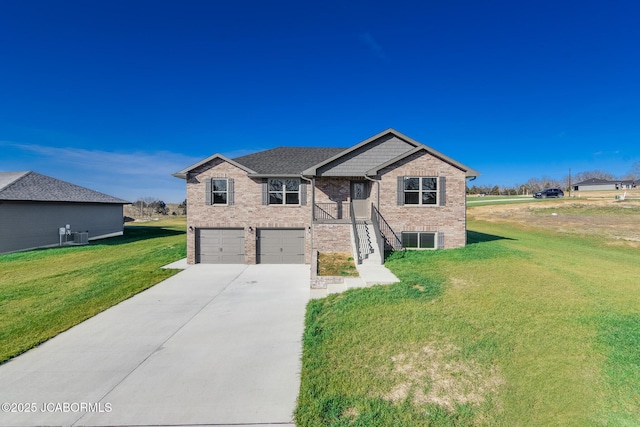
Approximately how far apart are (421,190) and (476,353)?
30.6 ft

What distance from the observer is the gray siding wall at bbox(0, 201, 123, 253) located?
1723 centimetres

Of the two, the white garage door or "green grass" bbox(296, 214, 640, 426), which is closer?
"green grass" bbox(296, 214, 640, 426)

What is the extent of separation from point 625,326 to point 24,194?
99.2 feet

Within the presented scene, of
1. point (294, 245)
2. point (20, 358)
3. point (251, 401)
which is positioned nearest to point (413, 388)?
point (251, 401)

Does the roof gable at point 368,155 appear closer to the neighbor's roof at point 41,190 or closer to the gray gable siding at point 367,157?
the gray gable siding at point 367,157

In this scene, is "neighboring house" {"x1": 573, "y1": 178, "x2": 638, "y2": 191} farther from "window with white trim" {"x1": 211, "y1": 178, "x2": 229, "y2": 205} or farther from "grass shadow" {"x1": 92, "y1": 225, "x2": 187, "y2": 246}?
"grass shadow" {"x1": 92, "y1": 225, "x2": 187, "y2": 246}

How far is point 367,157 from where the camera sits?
14352 mm

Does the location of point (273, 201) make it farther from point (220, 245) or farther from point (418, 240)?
point (418, 240)

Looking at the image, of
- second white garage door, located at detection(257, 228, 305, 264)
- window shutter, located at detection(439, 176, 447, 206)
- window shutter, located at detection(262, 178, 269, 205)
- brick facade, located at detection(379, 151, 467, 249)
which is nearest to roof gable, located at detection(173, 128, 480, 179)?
brick facade, located at detection(379, 151, 467, 249)

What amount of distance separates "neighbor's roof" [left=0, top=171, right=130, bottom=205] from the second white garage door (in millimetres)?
17060

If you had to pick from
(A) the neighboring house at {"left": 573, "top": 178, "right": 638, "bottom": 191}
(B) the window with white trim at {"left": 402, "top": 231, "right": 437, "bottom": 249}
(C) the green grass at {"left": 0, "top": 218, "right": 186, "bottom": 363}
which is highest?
(A) the neighboring house at {"left": 573, "top": 178, "right": 638, "bottom": 191}

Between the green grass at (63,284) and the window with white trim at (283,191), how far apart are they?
6131 mm

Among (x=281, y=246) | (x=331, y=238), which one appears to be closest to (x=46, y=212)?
(x=281, y=246)

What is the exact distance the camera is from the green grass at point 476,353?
3768 mm
